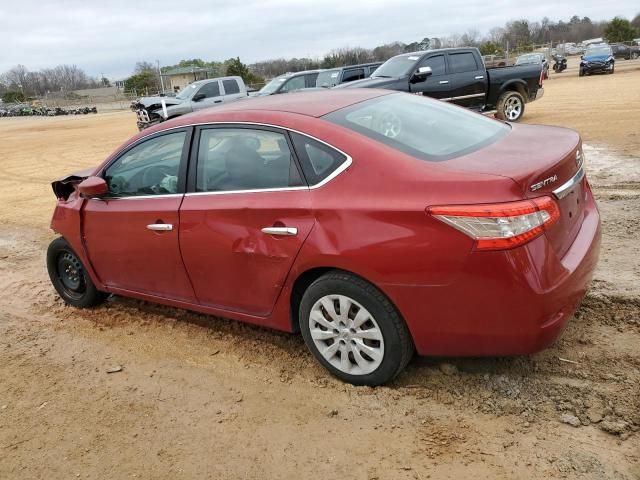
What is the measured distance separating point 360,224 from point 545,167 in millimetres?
960

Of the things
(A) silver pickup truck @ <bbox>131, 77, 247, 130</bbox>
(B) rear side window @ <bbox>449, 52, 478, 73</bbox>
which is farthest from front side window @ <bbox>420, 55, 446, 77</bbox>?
(A) silver pickup truck @ <bbox>131, 77, 247, 130</bbox>

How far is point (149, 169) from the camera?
4043 millimetres

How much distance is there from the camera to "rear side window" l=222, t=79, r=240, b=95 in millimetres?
19062

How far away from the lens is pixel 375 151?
299 centimetres

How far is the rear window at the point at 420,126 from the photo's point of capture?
124 inches

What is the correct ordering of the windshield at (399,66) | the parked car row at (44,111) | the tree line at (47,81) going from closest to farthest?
the windshield at (399,66), the parked car row at (44,111), the tree line at (47,81)

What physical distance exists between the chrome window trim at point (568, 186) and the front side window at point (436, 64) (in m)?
10.0

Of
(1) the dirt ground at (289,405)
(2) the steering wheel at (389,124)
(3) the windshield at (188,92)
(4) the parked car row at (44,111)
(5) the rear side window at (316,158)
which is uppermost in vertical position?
(4) the parked car row at (44,111)

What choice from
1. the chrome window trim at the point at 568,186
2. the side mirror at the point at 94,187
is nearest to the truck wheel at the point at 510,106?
the chrome window trim at the point at 568,186

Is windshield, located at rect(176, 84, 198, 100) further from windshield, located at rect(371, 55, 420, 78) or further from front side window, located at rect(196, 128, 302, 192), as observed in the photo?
front side window, located at rect(196, 128, 302, 192)

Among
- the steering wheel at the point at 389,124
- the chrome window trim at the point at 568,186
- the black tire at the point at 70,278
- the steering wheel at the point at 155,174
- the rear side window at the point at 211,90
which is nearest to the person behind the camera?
the chrome window trim at the point at 568,186

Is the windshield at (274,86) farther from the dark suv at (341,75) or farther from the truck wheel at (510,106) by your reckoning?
the truck wheel at (510,106)

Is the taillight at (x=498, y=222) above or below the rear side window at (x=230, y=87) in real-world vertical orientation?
below

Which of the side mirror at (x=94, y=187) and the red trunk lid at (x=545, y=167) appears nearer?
the red trunk lid at (x=545, y=167)
